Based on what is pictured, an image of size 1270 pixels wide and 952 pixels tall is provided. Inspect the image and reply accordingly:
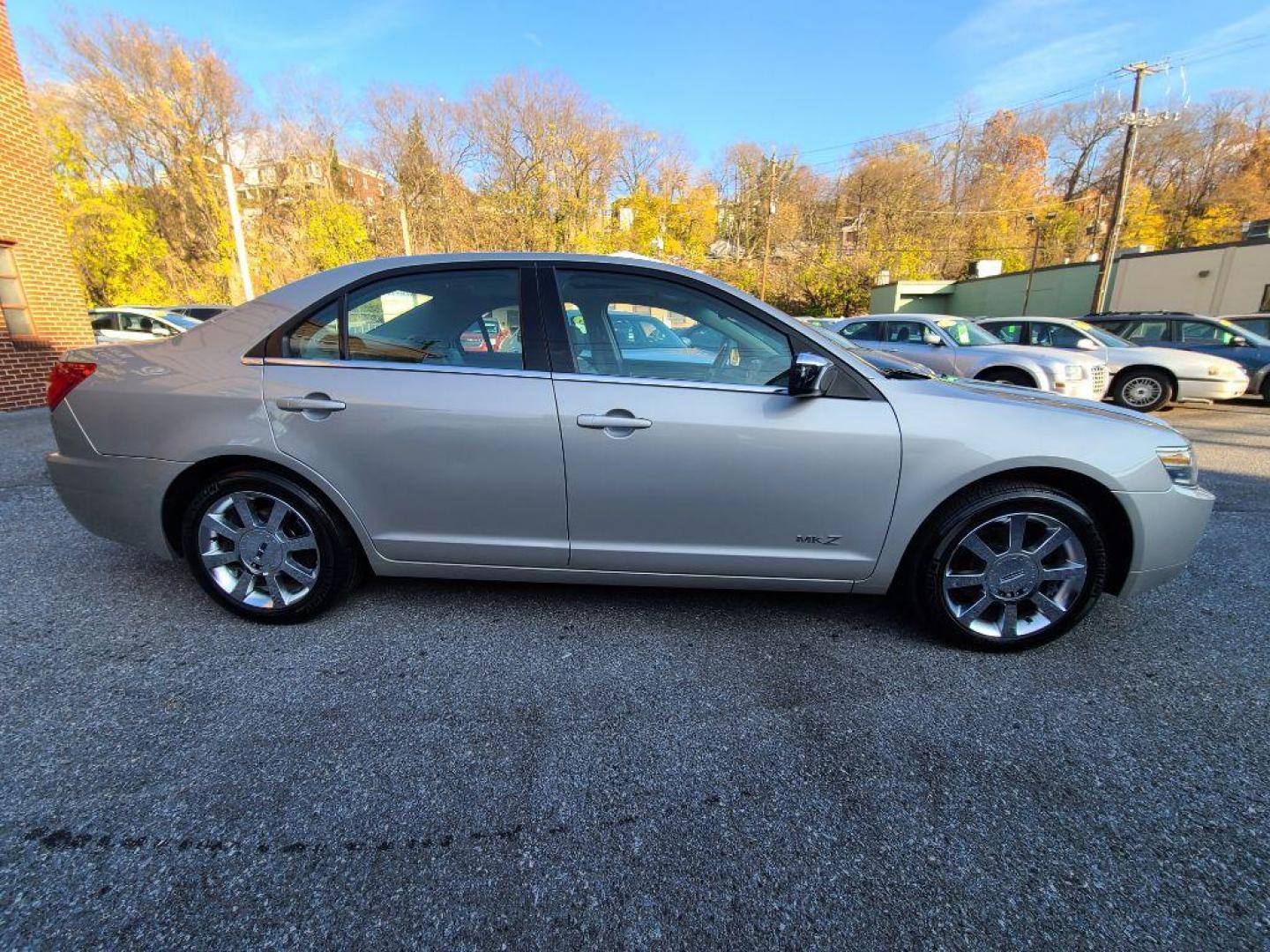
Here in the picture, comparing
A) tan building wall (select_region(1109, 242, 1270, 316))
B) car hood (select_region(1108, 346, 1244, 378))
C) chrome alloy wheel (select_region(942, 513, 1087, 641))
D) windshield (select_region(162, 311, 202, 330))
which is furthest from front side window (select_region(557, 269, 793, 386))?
tan building wall (select_region(1109, 242, 1270, 316))

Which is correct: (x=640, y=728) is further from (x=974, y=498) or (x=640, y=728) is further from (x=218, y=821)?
(x=974, y=498)

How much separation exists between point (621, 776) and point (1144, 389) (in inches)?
451

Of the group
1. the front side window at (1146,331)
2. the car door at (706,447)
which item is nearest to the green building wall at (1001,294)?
the front side window at (1146,331)

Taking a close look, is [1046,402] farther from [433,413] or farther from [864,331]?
[864,331]

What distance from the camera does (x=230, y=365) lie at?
2.49 m

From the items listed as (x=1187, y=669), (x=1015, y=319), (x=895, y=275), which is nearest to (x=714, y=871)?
(x=1187, y=669)

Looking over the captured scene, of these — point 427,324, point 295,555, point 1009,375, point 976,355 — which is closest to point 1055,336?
point 1009,375

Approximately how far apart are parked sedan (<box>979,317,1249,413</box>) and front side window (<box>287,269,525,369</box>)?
9923mm

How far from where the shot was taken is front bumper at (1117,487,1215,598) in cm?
237

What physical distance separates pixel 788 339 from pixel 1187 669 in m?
2.16

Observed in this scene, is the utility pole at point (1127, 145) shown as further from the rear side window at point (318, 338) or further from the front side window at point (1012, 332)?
the rear side window at point (318, 338)

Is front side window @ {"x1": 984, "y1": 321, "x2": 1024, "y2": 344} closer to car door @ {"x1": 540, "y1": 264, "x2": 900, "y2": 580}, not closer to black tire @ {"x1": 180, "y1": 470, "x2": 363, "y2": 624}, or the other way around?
car door @ {"x1": 540, "y1": 264, "x2": 900, "y2": 580}

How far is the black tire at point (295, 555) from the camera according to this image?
2535 millimetres

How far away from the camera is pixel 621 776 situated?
6.09 ft
